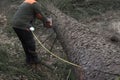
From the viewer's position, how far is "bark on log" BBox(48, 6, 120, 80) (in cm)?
479

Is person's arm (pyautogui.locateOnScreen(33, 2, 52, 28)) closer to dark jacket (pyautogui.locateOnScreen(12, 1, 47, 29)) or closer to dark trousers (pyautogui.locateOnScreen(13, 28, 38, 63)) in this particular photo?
dark jacket (pyautogui.locateOnScreen(12, 1, 47, 29))

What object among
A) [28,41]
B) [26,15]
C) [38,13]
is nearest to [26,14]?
[26,15]

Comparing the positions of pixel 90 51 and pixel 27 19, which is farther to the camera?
pixel 27 19

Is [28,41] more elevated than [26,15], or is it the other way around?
[26,15]

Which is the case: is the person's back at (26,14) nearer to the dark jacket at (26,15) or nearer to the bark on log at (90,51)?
the dark jacket at (26,15)

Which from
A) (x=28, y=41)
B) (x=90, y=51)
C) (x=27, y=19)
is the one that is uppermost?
(x=27, y=19)

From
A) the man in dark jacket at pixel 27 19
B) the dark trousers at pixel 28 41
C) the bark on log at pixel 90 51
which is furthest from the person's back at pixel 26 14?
the bark on log at pixel 90 51

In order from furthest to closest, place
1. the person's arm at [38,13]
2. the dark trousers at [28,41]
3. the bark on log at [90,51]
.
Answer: the dark trousers at [28,41] → the person's arm at [38,13] → the bark on log at [90,51]

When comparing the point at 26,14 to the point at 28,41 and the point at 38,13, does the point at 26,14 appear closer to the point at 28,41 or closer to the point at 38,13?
the point at 38,13

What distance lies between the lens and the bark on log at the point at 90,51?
479cm

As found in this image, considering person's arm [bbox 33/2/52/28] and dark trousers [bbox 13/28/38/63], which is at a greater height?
person's arm [bbox 33/2/52/28]

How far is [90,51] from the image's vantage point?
526 centimetres

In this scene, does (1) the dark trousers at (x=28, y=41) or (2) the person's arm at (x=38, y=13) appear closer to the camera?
(2) the person's arm at (x=38, y=13)

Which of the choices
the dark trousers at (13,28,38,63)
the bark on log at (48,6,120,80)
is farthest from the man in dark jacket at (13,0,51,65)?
the bark on log at (48,6,120,80)
